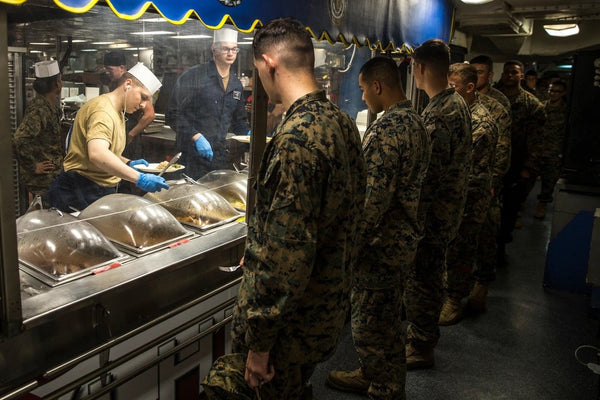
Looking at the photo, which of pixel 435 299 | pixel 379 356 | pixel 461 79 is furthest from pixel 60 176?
pixel 461 79

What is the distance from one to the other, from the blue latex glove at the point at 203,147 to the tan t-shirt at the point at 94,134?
0.53 m

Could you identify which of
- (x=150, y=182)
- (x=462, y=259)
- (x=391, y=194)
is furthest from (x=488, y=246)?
(x=150, y=182)

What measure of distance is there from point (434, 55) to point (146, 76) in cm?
131

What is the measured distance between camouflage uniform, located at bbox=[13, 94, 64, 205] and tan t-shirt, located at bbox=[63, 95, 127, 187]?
0.18ft

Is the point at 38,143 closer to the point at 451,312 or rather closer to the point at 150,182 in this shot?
the point at 150,182

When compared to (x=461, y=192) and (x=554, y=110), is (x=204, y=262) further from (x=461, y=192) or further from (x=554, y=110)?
Answer: (x=554, y=110)

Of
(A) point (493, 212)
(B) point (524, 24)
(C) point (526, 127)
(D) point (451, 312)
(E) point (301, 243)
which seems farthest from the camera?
(B) point (524, 24)

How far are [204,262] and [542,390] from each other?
5.75ft

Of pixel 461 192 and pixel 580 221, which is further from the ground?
pixel 461 192

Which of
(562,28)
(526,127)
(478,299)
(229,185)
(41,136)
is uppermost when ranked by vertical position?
(562,28)

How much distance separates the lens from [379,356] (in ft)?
6.48

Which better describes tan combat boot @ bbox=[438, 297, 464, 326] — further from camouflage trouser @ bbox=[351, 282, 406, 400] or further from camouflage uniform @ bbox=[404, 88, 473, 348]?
camouflage trouser @ bbox=[351, 282, 406, 400]

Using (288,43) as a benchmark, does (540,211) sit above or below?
below

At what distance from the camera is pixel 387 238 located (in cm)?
192
